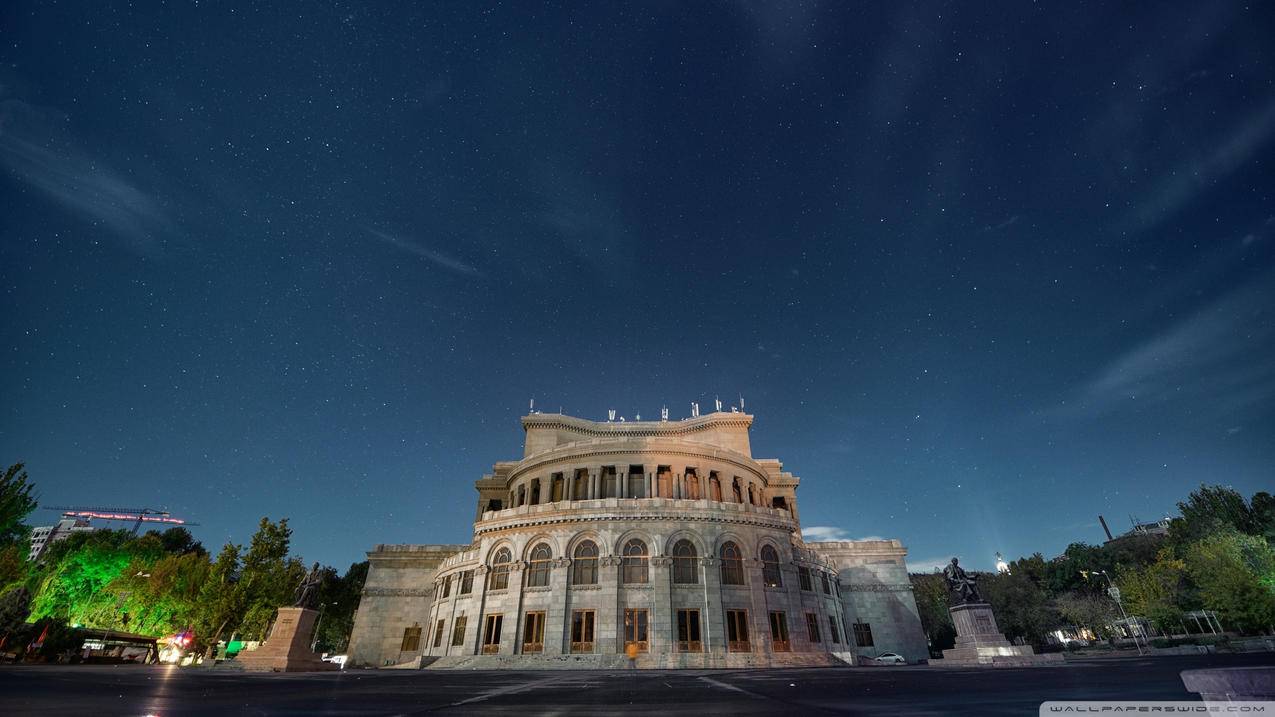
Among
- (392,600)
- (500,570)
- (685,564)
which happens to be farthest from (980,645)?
(392,600)

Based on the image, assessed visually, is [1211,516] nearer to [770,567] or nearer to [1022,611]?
[1022,611]

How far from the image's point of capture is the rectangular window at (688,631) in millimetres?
29641

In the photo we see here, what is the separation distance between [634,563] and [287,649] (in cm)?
1824

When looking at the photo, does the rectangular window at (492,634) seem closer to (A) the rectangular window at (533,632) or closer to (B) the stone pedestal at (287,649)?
(A) the rectangular window at (533,632)

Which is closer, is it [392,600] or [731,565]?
[731,565]

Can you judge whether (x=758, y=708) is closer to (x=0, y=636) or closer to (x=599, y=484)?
(x=599, y=484)

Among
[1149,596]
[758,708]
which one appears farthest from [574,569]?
[1149,596]

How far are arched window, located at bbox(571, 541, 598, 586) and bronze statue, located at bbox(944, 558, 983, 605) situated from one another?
2007 centimetres

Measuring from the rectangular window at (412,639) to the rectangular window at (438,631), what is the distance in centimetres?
655

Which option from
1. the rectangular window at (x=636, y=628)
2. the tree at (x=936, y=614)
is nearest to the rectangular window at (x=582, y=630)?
the rectangular window at (x=636, y=628)

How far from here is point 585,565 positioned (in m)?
32.7

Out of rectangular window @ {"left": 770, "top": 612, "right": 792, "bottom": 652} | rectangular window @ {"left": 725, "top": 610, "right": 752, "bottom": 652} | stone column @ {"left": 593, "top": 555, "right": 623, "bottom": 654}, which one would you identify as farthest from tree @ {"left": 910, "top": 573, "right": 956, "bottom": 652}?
stone column @ {"left": 593, "top": 555, "right": 623, "bottom": 654}

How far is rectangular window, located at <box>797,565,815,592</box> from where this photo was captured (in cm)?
3509

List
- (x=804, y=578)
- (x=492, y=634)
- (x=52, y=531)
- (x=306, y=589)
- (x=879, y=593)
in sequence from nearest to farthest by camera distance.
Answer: (x=306, y=589) < (x=492, y=634) < (x=804, y=578) < (x=879, y=593) < (x=52, y=531)
